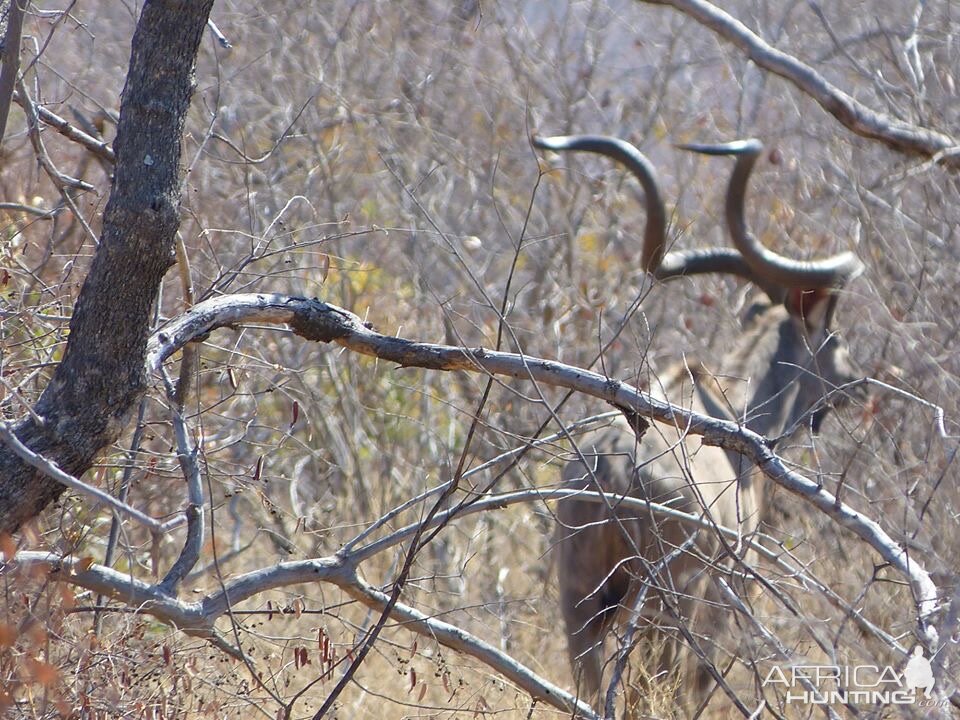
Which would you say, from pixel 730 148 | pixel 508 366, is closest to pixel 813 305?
pixel 730 148

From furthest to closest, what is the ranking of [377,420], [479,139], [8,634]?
[479,139]
[377,420]
[8,634]

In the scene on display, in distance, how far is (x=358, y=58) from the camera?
27.8 ft

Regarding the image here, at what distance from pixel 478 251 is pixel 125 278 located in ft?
19.4

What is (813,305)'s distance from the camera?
6645 millimetres

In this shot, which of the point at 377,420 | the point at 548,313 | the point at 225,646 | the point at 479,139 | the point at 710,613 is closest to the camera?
the point at 225,646

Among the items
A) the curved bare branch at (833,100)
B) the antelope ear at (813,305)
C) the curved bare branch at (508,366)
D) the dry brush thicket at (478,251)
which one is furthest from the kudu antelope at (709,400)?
the curved bare branch at (508,366)

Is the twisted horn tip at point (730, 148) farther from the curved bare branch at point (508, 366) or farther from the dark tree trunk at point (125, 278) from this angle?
the dark tree trunk at point (125, 278)

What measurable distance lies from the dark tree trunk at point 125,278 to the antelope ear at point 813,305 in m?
4.38

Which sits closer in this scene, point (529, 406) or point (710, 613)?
point (710, 613)

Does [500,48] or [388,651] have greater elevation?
[500,48]

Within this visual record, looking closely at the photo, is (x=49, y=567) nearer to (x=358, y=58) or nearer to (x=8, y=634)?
(x=8, y=634)

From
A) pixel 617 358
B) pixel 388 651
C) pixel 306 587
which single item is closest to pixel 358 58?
pixel 617 358

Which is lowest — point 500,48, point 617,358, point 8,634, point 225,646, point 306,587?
point 8,634

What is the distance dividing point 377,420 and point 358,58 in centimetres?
→ 262
